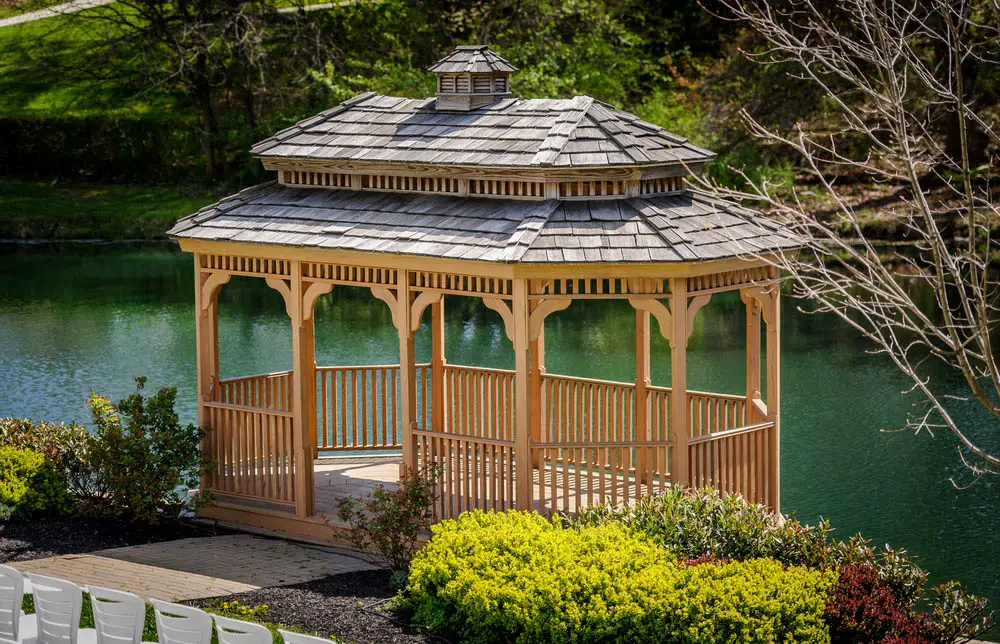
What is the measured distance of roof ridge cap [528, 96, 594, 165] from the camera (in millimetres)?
10594

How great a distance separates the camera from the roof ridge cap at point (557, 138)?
10594mm

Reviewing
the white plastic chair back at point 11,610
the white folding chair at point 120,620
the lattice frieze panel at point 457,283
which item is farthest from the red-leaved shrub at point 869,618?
the white plastic chair back at point 11,610

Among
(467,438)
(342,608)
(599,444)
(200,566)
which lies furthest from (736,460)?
(200,566)

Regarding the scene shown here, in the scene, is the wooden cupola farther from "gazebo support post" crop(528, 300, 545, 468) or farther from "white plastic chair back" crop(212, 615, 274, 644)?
→ "white plastic chair back" crop(212, 615, 274, 644)

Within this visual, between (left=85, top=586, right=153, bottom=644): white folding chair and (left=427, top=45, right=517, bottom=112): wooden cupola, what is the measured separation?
5826mm

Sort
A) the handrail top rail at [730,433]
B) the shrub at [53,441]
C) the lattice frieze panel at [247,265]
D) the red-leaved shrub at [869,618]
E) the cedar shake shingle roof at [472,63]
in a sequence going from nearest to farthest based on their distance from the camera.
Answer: the red-leaved shrub at [869,618] < the handrail top rail at [730,433] < the lattice frieze panel at [247,265] < the cedar shake shingle roof at [472,63] < the shrub at [53,441]

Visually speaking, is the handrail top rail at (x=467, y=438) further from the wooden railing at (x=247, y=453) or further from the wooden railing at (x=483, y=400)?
the wooden railing at (x=483, y=400)

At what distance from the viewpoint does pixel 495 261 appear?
996 cm

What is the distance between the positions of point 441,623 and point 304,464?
9.83 feet

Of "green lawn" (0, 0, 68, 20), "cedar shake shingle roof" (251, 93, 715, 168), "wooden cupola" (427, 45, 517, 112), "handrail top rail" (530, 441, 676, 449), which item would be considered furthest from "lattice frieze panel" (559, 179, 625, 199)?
"green lawn" (0, 0, 68, 20)

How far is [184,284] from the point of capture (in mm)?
26688

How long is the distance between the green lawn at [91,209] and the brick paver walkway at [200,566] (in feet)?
71.8

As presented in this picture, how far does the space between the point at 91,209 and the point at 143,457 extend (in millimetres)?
23293

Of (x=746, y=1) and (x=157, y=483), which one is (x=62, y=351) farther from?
(x=746, y=1)
